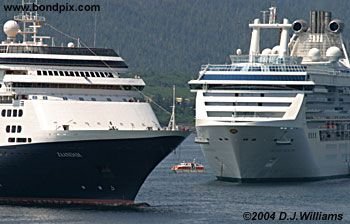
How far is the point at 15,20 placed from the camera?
10731cm

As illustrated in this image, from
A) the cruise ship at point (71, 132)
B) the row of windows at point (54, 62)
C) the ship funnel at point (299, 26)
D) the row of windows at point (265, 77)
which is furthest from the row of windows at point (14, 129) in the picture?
the ship funnel at point (299, 26)

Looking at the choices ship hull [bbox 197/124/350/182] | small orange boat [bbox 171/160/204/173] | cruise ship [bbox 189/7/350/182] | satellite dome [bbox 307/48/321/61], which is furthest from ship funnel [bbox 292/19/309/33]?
ship hull [bbox 197/124/350/182]

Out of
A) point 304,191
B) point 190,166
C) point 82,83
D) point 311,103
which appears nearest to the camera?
point 82,83

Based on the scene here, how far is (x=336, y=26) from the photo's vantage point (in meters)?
156

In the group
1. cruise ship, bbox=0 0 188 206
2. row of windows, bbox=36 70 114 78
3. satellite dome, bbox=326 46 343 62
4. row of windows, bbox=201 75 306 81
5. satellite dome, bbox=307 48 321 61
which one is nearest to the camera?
cruise ship, bbox=0 0 188 206

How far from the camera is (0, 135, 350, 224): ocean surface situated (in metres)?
97.5

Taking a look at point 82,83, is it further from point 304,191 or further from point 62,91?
point 304,191

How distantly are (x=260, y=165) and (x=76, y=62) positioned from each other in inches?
1232

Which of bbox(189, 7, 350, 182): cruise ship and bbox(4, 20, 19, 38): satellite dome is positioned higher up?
bbox(4, 20, 19, 38): satellite dome

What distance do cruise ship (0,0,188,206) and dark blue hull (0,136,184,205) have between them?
0.19 ft

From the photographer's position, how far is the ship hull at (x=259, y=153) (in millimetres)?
129375

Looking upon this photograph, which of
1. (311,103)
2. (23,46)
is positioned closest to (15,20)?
(23,46)

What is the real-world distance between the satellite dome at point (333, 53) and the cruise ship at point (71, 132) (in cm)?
4965

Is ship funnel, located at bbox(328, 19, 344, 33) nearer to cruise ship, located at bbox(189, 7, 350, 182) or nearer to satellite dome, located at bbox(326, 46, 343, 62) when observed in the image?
satellite dome, located at bbox(326, 46, 343, 62)
